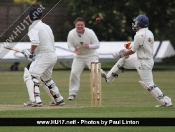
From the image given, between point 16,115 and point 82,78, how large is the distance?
44.2 ft

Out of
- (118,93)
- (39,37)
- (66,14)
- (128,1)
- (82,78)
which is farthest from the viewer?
(66,14)

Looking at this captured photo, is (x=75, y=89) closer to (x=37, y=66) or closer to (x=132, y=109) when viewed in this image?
(x=37, y=66)

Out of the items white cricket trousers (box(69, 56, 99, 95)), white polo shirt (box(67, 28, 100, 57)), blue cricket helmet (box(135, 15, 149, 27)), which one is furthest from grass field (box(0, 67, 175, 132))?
blue cricket helmet (box(135, 15, 149, 27))

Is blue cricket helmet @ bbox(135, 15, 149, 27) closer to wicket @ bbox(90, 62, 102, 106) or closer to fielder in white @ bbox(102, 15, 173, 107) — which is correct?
fielder in white @ bbox(102, 15, 173, 107)

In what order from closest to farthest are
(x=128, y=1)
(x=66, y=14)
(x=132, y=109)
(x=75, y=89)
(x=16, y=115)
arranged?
(x=16, y=115)
(x=132, y=109)
(x=75, y=89)
(x=128, y=1)
(x=66, y=14)

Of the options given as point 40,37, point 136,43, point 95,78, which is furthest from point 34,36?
point 136,43

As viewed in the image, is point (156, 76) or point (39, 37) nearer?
point (39, 37)

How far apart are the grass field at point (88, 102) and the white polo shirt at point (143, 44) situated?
1.11 metres

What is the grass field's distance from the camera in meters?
12.1

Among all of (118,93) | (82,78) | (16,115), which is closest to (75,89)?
(118,93)

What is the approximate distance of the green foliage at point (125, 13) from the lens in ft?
109

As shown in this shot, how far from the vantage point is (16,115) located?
40.5ft

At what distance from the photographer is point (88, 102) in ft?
55.7

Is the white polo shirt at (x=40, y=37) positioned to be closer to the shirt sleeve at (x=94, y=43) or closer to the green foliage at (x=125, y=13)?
the shirt sleeve at (x=94, y=43)
